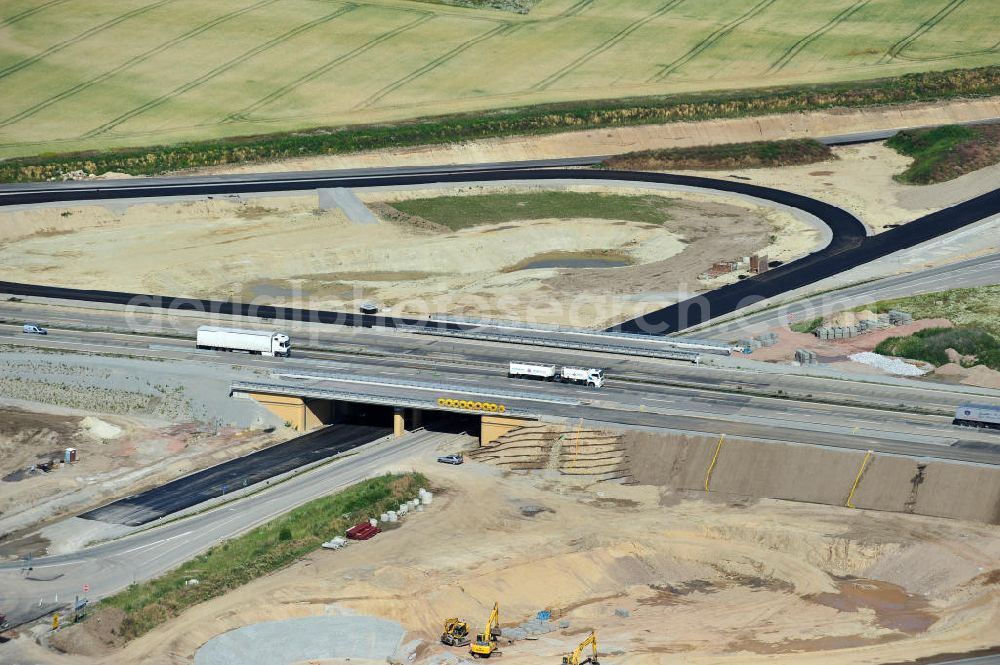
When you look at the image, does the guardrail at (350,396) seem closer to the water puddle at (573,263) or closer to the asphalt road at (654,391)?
the asphalt road at (654,391)

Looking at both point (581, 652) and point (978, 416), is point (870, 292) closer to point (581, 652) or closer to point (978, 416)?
point (978, 416)

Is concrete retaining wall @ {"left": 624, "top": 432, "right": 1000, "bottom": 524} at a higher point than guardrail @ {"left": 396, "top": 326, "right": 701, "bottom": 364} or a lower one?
lower

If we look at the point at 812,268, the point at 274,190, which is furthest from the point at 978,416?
the point at 274,190

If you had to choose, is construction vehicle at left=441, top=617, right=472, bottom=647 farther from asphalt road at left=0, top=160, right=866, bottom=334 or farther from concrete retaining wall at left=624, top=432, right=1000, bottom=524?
asphalt road at left=0, top=160, right=866, bottom=334

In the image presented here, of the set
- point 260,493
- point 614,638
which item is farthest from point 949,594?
point 260,493

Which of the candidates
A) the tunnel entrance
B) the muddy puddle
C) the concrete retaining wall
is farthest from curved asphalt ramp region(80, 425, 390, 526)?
the muddy puddle

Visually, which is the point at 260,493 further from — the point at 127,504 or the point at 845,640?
the point at 845,640
